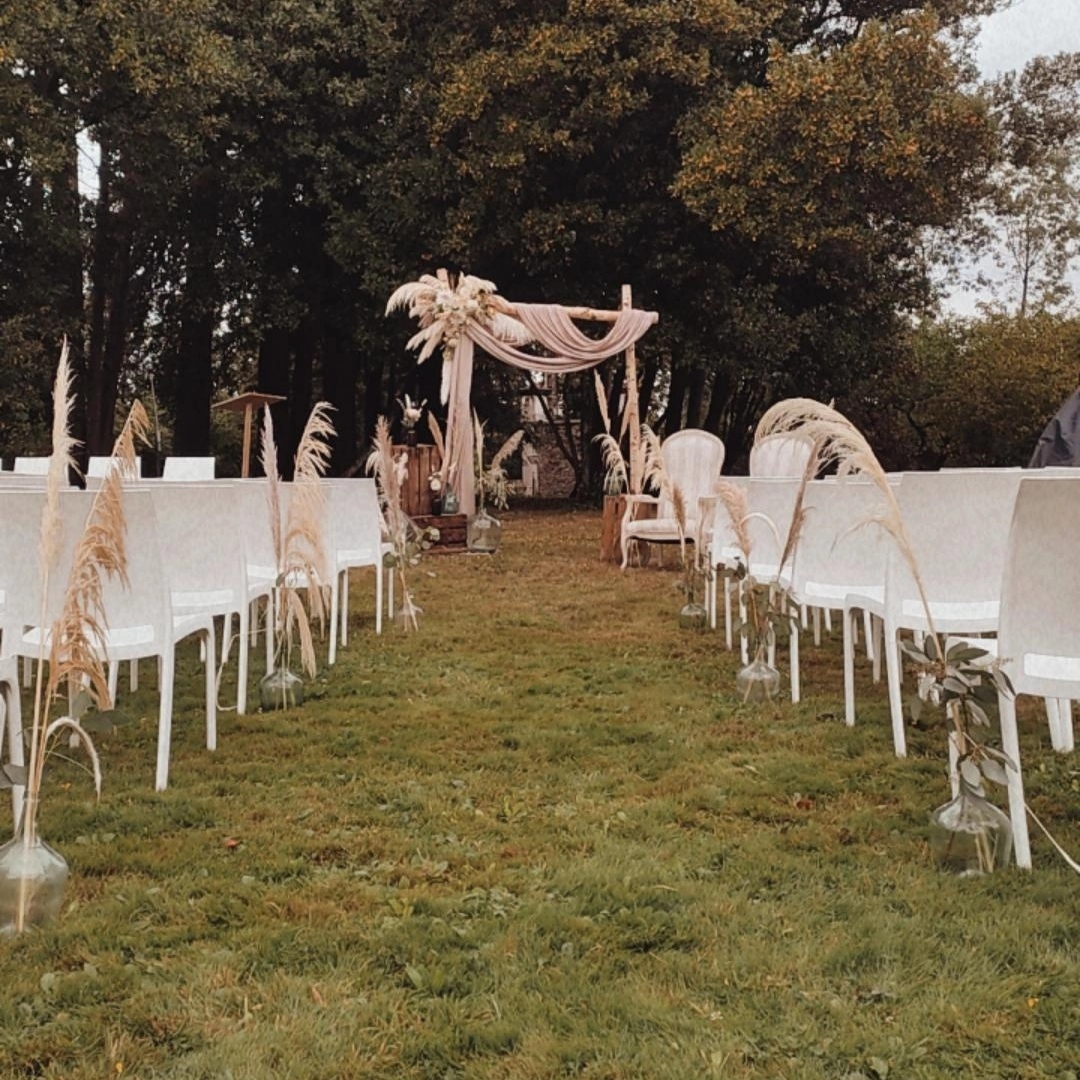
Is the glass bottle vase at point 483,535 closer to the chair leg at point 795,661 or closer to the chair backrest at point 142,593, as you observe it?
the chair leg at point 795,661

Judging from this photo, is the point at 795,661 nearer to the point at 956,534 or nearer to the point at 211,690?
the point at 956,534

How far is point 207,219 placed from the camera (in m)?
14.9

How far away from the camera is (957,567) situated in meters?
2.99

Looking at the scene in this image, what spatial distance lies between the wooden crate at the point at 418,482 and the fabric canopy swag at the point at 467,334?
16.3 inches

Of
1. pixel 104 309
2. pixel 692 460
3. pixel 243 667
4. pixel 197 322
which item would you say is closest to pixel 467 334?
pixel 692 460

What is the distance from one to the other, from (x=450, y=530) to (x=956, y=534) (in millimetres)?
6841

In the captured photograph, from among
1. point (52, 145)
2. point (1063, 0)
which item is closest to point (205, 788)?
point (52, 145)

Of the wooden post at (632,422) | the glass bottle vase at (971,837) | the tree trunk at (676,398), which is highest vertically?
the tree trunk at (676,398)

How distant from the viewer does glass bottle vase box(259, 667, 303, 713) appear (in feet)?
12.7

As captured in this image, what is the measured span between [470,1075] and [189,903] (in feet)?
2.83

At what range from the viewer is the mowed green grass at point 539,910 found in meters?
1.63

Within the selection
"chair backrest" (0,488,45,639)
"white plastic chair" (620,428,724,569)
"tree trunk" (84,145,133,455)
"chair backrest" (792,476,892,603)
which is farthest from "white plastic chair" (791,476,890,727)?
"tree trunk" (84,145,133,455)

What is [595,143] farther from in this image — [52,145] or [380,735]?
[380,735]

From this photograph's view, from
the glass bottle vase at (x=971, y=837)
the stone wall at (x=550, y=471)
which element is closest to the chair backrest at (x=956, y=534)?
the glass bottle vase at (x=971, y=837)
